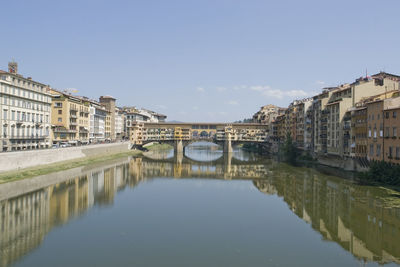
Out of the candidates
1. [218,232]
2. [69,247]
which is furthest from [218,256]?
[69,247]

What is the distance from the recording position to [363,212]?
104 feet

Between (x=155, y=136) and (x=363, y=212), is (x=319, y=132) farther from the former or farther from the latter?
(x=155, y=136)

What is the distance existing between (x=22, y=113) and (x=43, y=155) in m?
10.5

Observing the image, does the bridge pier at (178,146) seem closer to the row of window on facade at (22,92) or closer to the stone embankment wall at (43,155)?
the stone embankment wall at (43,155)

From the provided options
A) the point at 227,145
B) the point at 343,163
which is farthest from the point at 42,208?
the point at 227,145

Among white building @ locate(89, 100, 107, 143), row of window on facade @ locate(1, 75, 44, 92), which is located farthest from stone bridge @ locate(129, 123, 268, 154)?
row of window on facade @ locate(1, 75, 44, 92)

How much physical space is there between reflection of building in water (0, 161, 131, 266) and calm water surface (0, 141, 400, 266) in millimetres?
76

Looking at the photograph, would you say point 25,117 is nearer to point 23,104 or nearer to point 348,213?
point 23,104

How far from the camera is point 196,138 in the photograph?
11581 cm

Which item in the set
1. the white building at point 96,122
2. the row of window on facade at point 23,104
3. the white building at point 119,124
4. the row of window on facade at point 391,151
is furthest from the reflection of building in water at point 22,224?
the white building at point 119,124

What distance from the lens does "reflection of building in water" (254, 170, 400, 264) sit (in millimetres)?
23672

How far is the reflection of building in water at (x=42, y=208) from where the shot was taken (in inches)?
914

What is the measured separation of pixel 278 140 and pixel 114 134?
193 ft

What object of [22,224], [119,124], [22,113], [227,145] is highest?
[22,113]
